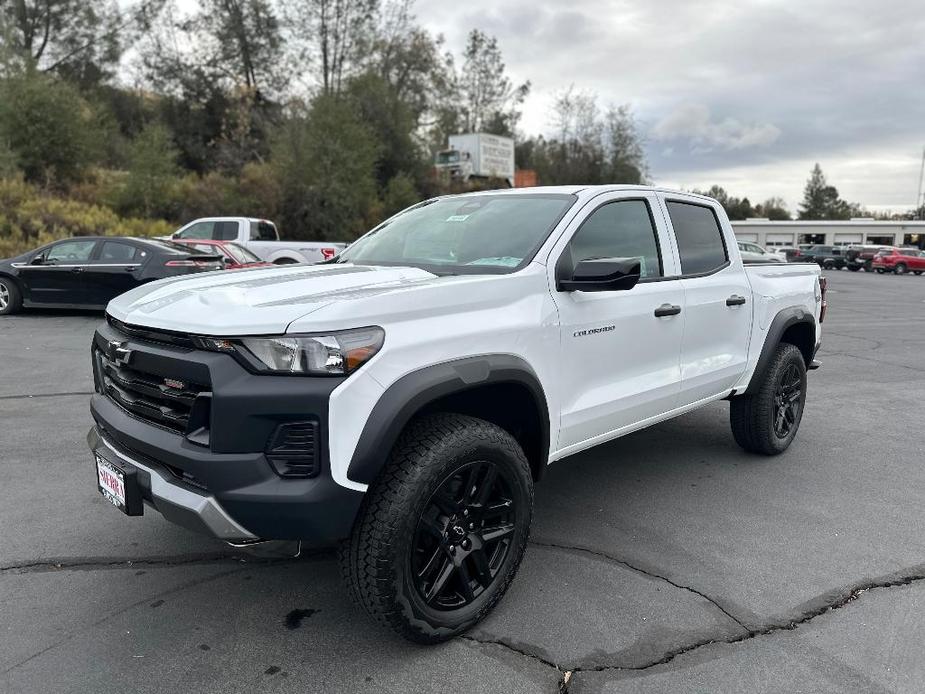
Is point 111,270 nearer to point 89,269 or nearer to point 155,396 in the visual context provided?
point 89,269

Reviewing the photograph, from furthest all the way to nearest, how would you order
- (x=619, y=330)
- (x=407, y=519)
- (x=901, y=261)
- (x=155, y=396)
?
(x=901, y=261), (x=619, y=330), (x=155, y=396), (x=407, y=519)

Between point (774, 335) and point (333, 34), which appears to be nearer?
point (774, 335)

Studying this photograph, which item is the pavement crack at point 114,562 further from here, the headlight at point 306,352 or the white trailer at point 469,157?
the white trailer at point 469,157

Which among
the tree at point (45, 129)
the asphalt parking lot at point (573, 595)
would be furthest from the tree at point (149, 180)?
the asphalt parking lot at point (573, 595)

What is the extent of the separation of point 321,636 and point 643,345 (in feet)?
7.04

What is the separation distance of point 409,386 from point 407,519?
1.58ft

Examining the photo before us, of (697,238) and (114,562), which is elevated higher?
(697,238)

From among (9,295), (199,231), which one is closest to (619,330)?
(9,295)

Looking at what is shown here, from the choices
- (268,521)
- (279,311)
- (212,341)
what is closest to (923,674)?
(268,521)

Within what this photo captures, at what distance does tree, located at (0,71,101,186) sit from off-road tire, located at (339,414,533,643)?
2624 cm

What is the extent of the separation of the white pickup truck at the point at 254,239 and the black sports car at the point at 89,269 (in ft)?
16.3

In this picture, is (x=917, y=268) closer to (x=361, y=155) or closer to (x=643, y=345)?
(x=361, y=155)

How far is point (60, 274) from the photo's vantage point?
1188cm

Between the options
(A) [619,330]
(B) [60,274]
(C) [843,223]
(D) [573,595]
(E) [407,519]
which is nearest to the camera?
(E) [407,519]
